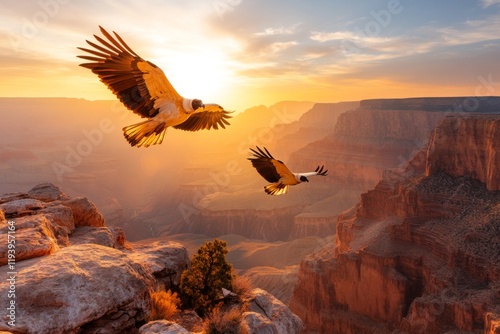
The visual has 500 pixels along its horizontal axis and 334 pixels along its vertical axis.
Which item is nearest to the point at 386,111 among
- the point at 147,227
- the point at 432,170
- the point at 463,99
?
the point at 463,99

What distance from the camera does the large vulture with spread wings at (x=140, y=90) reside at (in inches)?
334

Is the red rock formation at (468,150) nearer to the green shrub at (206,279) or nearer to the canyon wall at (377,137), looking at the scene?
the green shrub at (206,279)

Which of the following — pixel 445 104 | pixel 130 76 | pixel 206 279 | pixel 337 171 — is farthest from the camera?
pixel 337 171

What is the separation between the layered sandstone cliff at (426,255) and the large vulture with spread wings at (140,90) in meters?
39.6

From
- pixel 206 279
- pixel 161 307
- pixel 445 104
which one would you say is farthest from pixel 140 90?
pixel 445 104

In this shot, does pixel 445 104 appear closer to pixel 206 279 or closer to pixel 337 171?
pixel 337 171

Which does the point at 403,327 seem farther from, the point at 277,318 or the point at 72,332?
the point at 72,332

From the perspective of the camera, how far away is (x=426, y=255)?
51.4m

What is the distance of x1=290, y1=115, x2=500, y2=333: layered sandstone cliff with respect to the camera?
42.1 meters

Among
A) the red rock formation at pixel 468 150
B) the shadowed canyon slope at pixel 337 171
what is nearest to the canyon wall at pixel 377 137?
the shadowed canyon slope at pixel 337 171

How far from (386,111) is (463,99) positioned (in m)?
28.5

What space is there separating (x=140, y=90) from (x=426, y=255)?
2082 inches

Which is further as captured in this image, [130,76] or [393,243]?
[393,243]

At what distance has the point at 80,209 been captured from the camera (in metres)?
22.2
